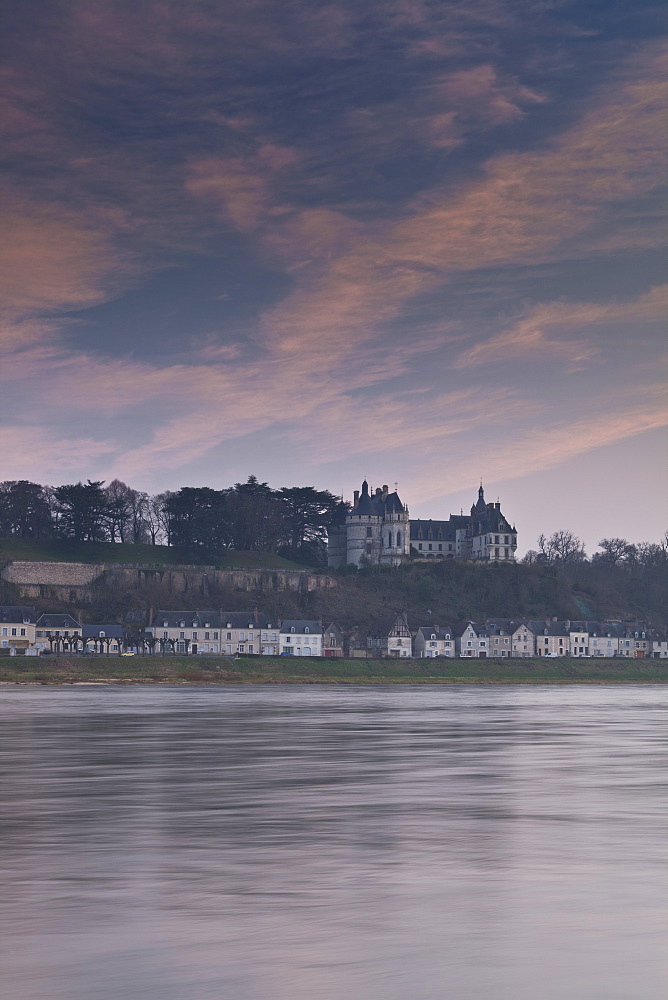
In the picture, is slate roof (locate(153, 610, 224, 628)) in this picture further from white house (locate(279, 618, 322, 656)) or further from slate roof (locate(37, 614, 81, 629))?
slate roof (locate(37, 614, 81, 629))

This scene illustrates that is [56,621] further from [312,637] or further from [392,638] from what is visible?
[392,638]

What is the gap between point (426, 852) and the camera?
14.6m

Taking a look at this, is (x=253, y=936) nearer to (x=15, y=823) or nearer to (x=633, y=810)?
(x=15, y=823)

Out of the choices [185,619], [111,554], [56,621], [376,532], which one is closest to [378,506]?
[376,532]

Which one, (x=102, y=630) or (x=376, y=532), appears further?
(x=376, y=532)

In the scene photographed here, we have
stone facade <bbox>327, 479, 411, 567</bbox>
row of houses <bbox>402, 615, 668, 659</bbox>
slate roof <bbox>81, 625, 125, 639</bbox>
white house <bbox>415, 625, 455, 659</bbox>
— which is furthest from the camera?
stone facade <bbox>327, 479, 411, 567</bbox>

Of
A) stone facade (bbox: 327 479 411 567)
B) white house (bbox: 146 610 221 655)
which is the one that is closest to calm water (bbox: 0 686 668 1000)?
white house (bbox: 146 610 221 655)

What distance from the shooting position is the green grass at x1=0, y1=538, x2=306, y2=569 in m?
132

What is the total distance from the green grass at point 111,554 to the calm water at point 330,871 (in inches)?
4181

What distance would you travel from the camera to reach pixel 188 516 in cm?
14625

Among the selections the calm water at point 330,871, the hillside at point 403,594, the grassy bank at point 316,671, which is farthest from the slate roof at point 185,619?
the calm water at point 330,871

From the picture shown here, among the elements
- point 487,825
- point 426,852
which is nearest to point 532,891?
point 426,852

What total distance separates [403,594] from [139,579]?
105 ft

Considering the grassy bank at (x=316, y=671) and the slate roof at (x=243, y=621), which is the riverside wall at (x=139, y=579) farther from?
the grassy bank at (x=316, y=671)
